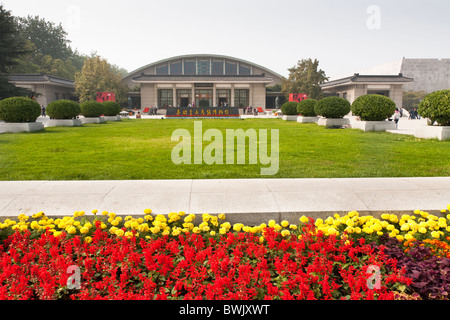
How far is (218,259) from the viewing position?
123 inches

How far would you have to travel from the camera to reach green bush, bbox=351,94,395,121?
53.6 feet

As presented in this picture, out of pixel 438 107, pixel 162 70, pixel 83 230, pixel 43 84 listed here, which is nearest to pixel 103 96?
pixel 43 84

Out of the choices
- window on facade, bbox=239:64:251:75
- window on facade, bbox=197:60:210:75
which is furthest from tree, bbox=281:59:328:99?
window on facade, bbox=197:60:210:75

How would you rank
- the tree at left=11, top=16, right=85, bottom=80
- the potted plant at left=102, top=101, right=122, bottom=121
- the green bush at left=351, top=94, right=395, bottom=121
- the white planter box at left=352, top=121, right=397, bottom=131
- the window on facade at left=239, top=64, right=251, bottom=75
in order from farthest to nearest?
the window on facade at left=239, top=64, right=251, bottom=75 < the tree at left=11, top=16, right=85, bottom=80 < the potted plant at left=102, top=101, right=122, bottom=121 < the white planter box at left=352, top=121, right=397, bottom=131 < the green bush at left=351, top=94, right=395, bottom=121

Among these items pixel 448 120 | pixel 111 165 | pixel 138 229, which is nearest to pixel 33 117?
pixel 111 165

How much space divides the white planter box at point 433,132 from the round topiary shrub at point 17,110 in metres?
17.1

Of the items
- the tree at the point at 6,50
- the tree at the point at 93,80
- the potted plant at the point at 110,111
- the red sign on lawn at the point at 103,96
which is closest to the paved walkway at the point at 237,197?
the potted plant at the point at 110,111

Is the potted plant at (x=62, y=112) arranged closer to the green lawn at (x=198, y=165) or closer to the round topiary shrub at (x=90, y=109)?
the round topiary shrub at (x=90, y=109)

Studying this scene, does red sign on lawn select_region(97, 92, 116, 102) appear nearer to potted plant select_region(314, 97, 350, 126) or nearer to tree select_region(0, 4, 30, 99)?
tree select_region(0, 4, 30, 99)

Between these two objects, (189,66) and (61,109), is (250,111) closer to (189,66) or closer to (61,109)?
(189,66)

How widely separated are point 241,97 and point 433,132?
134ft

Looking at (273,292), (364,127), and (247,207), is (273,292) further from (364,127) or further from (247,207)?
(364,127)

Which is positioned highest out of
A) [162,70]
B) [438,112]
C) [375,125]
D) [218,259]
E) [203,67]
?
[203,67]
